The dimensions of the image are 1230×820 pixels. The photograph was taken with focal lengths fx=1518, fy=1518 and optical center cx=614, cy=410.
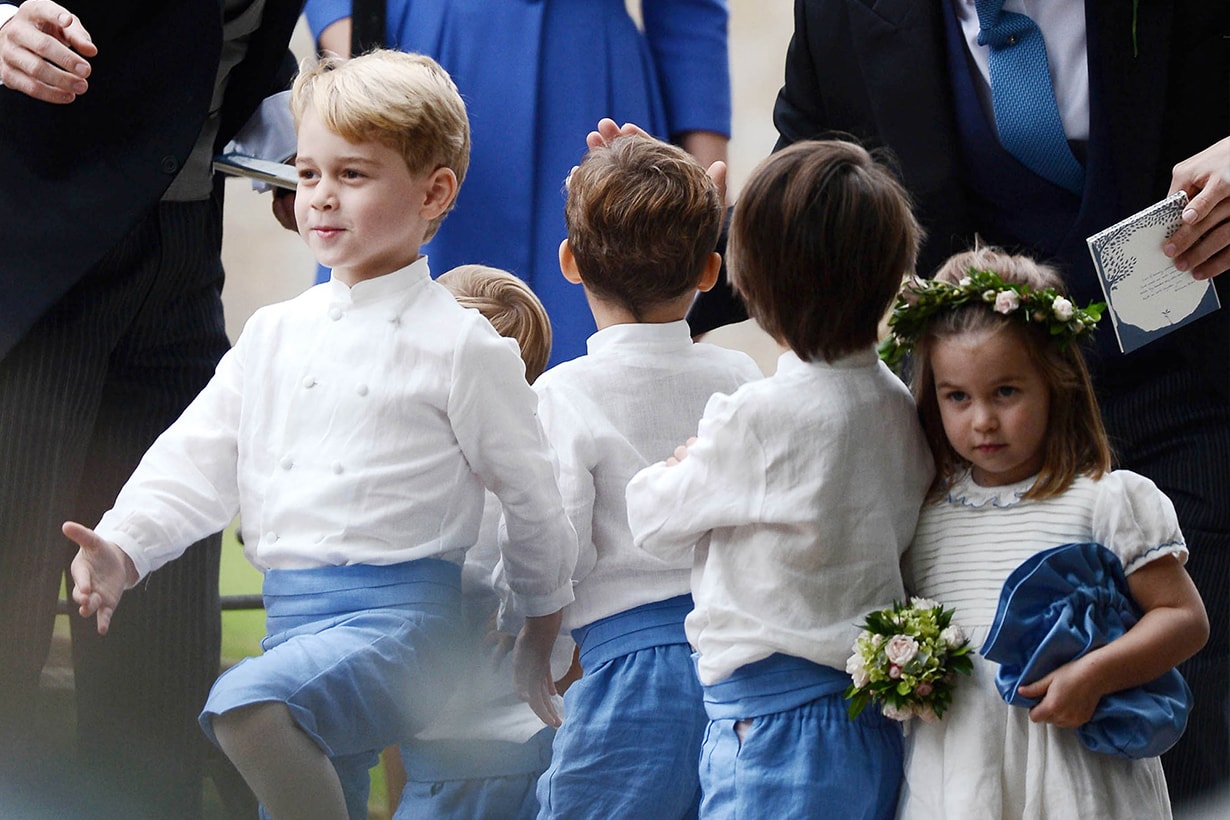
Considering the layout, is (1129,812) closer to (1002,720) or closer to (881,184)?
(1002,720)

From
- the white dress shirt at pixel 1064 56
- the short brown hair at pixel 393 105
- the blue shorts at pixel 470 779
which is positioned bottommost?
the blue shorts at pixel 470 779

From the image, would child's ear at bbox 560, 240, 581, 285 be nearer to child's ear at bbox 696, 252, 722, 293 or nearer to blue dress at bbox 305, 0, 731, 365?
child's ear at bbox 696, 252, 722, 293

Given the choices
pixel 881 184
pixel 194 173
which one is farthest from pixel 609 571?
pixel 194 173

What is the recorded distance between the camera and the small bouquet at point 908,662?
1509 millimetres

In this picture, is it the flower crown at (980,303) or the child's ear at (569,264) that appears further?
the child's ear at (569,264)

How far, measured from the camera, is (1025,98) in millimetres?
1989

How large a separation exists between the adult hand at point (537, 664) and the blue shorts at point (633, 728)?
2.4 inches

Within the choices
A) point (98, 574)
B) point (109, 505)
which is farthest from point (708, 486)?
point (109, 505)

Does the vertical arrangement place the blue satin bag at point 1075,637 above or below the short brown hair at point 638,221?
below

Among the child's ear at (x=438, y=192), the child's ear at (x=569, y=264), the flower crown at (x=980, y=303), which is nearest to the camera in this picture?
the flower crown at (x=980, y=303)

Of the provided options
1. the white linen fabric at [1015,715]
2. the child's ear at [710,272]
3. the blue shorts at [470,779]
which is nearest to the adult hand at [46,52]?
the child's ear at [710,272]

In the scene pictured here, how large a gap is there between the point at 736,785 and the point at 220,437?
0.73m

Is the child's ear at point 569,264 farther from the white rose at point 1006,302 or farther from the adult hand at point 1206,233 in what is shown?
the adult hand at point 1206,233

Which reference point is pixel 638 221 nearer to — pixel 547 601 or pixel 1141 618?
pixel 547 601
